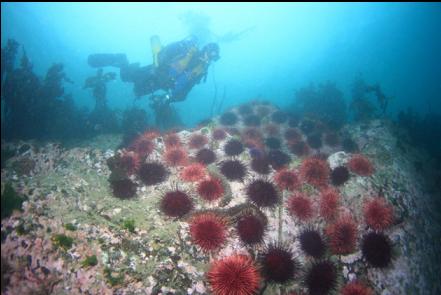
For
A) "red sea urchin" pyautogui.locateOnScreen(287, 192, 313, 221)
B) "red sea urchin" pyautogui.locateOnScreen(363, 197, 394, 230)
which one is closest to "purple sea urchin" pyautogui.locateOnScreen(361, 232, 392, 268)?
"red sea urchin" pyautogui.locateOnScreen(363, 197, 394, 230)

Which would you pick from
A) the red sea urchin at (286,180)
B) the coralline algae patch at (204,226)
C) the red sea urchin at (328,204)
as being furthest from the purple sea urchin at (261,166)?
the red sea urchin at (328,204)

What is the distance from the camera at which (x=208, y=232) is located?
18.0 feet

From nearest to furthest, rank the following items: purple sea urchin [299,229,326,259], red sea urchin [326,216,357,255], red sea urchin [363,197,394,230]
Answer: purple sea urchin [299,229,326,259] → red sea urchin [326,216,357,255] → red sea urchin [363,197,394,230]

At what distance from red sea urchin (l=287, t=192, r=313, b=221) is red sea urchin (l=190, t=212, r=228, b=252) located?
2003 mm

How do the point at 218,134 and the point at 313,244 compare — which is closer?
the point at 313,244

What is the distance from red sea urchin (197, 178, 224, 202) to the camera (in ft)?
21.3

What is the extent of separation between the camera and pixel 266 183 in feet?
22.9

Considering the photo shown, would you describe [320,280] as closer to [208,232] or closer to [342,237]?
[342,237]

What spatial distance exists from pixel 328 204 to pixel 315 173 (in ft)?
3.14

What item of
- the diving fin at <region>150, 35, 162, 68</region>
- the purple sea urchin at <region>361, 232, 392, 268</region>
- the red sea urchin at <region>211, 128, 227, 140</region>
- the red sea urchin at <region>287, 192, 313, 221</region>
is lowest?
the purple sea urchin at <region>361, 232, 392, 268</region>

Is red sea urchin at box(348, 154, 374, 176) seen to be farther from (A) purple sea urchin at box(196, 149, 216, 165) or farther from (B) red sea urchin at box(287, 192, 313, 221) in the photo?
(A) purple sea urchin at box(196, 149, 216, 165)

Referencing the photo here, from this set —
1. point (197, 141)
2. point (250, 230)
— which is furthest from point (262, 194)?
point (197, 141)

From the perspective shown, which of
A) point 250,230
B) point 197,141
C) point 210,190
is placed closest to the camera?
point 250,230

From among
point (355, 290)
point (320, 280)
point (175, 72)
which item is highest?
point (175, 72)
